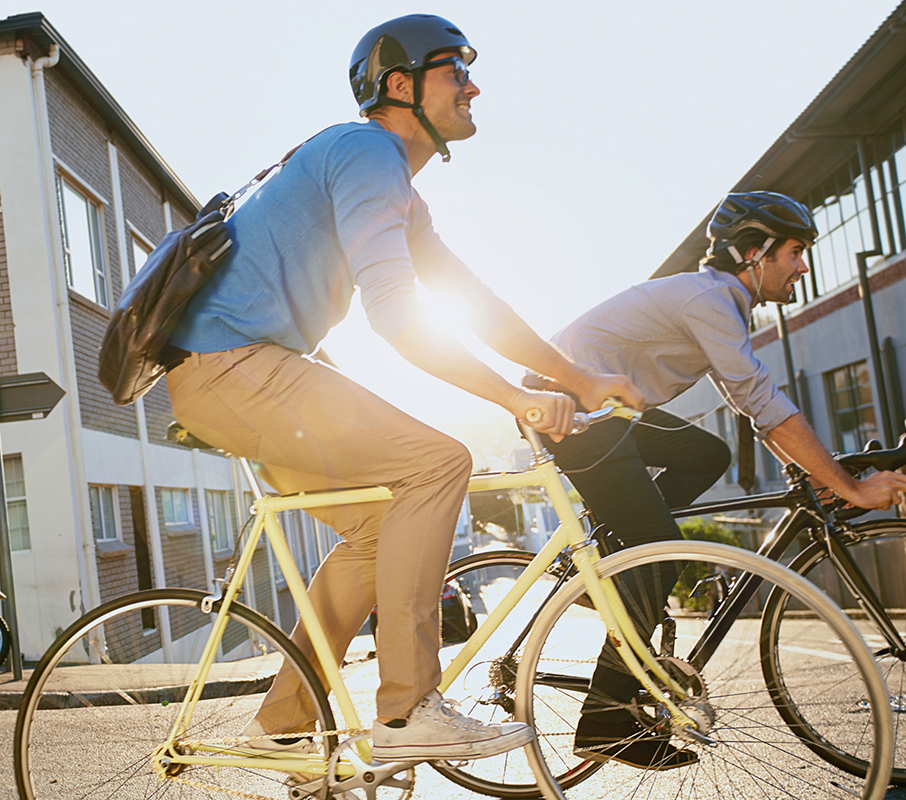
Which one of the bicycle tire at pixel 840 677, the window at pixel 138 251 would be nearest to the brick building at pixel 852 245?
the window at pixel 138 251

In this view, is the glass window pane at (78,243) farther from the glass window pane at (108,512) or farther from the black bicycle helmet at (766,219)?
the black bicycle helmet at (766,219)

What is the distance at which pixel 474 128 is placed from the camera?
104 inches

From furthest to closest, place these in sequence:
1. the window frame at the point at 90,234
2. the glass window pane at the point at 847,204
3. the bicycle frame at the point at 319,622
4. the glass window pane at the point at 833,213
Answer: the glass window pane at the point at 833,213 → the glass window pane at the point at 847,204 → the window frame at the point at 90,234 → the bicycle frame at the point at 319,622

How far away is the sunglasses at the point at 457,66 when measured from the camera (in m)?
2.54

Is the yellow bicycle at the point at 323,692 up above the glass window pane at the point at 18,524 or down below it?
below

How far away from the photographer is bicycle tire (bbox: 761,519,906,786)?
8.69ft

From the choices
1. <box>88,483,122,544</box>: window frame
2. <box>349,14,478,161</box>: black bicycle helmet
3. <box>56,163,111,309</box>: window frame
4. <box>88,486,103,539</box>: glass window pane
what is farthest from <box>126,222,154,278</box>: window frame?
<box>349,14,478,161</box>: black bicycle helmet

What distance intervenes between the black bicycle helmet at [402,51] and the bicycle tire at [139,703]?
1.44 meters

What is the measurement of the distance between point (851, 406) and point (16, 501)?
49.8 ft

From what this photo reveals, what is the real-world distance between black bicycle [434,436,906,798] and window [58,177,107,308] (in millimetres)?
11596

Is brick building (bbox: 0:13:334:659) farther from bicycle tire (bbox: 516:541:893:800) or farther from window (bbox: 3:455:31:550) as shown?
bicycle tire (bbox: 516:541:893:800)

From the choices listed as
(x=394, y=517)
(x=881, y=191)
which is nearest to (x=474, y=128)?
(x=394, y=517)

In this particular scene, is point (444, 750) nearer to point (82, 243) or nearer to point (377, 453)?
point (377, 453)

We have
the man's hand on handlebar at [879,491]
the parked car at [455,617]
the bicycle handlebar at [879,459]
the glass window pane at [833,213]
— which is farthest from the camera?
the glass window pane at [833,213]
